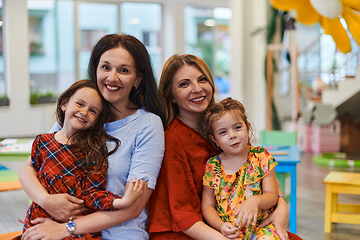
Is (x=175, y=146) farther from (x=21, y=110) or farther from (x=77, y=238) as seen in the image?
(x=21, y=110)

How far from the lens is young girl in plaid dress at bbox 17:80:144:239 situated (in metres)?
1.33

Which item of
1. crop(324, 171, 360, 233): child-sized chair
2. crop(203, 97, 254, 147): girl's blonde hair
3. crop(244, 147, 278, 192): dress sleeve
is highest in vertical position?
crop(203, 97, 254, 147): girl's blonde hair

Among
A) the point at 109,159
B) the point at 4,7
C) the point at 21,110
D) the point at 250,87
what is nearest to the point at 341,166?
the point at 250,87

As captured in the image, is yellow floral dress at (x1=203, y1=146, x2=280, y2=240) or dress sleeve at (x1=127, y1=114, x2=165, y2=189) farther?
yellow floral dress at (x1=203, y1=146, x2=280, y2=240)

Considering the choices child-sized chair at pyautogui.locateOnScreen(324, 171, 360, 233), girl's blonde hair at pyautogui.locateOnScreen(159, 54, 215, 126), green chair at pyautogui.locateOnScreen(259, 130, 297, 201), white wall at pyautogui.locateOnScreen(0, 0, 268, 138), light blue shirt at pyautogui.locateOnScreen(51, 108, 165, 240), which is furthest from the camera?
white wall at pyautogui.locateOnScreen(0, 0, 268, 138)

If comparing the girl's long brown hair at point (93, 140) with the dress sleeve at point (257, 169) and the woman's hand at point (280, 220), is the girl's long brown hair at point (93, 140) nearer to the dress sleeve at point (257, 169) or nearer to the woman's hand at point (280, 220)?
the dress sleeve at point (257, 169)

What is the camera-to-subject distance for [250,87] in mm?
7793

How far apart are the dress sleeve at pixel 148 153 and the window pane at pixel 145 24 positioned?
6.37 metres

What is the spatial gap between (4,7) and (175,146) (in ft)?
20.4

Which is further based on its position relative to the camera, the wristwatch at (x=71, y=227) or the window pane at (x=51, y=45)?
the window pane at (x=51, y=45)

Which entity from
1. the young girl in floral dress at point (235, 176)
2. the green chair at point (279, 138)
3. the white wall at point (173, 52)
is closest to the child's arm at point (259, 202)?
the young girl in floral dress at point (235, 176)

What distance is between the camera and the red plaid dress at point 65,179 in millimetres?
1331

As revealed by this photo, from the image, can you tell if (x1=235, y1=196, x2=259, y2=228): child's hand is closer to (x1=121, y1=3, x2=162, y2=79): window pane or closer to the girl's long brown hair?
the girl's long brown hair

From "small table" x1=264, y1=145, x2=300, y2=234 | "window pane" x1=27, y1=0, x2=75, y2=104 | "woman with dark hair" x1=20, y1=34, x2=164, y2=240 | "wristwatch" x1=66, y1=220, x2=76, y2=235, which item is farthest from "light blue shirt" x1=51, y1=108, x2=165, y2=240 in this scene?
"window pane" x1=27, y1=0, x2=75, y2=104
